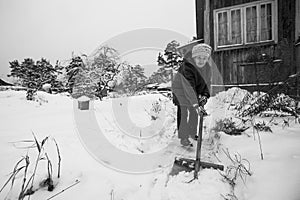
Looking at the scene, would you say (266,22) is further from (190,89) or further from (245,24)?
(190,89)

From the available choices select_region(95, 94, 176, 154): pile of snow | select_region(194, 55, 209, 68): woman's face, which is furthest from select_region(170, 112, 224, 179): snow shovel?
select_region(194, 55, 209, 68): woman's face

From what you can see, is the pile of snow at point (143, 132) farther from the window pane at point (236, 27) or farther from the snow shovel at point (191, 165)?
the window pane at point (236, 27)

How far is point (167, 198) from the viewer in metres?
1.60

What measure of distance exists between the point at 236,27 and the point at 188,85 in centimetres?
463

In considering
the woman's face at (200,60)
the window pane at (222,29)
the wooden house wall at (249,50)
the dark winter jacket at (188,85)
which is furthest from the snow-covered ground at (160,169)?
the window pane at (222,29)

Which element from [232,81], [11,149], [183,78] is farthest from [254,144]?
[232,81]

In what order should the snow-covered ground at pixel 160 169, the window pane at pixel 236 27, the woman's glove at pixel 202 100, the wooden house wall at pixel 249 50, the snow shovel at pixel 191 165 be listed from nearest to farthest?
the snow-covered ground at pixel 160 169, the snow shovel at pixel 191 165, the woman's glove at pixel 202 100, the wooden house wall at pixel 249 50, the window pane at pixel 236 27

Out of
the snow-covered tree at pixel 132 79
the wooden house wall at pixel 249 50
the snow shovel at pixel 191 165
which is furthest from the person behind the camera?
the snow-covered tree at pixel 132 79

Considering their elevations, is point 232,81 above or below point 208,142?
above

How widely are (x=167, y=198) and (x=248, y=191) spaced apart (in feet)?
2.18

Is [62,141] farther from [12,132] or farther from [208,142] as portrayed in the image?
[208,142]

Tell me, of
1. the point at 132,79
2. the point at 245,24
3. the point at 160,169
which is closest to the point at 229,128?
the point at 160,169

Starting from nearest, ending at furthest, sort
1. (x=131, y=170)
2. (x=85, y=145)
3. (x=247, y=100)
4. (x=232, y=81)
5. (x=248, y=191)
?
(x=248, y=191) < (x=131, y=170) < (x=85, y=145) < (x=247, y=100) < (x=232, y=81)

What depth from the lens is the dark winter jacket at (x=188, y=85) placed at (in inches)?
106
